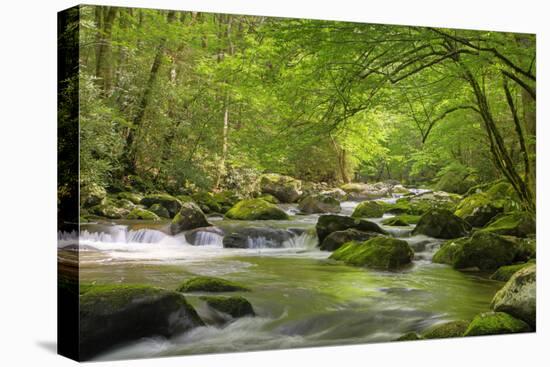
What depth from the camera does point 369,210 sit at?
8844mm

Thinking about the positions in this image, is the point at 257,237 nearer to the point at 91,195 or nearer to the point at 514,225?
the point at 91,195

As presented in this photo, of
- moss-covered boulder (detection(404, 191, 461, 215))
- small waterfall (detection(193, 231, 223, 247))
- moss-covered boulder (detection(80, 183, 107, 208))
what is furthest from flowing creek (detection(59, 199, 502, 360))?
moss-covered boulder (detection(404, 191, 461, 215))

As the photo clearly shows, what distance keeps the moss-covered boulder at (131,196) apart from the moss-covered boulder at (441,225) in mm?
3218

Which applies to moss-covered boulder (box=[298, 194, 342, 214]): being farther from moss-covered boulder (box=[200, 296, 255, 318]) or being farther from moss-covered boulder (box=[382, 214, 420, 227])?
moss-covered boulder (box=[200, 296, 255, 318])

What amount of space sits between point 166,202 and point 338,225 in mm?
1935

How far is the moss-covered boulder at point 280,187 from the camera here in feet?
27.2

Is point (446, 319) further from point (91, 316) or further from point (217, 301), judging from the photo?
point (91, 316)

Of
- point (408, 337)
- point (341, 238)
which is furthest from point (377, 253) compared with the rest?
point (408, 337)

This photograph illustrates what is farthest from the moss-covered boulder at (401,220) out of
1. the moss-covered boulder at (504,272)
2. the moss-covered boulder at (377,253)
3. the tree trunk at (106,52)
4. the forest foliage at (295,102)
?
the tree trunk at (106,52)

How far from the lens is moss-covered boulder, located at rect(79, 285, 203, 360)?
7.17 m

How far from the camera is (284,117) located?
8719 mm

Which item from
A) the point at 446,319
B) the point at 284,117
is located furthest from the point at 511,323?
the point at 284,117

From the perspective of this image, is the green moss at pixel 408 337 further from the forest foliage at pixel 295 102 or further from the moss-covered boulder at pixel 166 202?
the moss-covered boulder at pixel 166 202

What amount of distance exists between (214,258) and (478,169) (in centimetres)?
348
